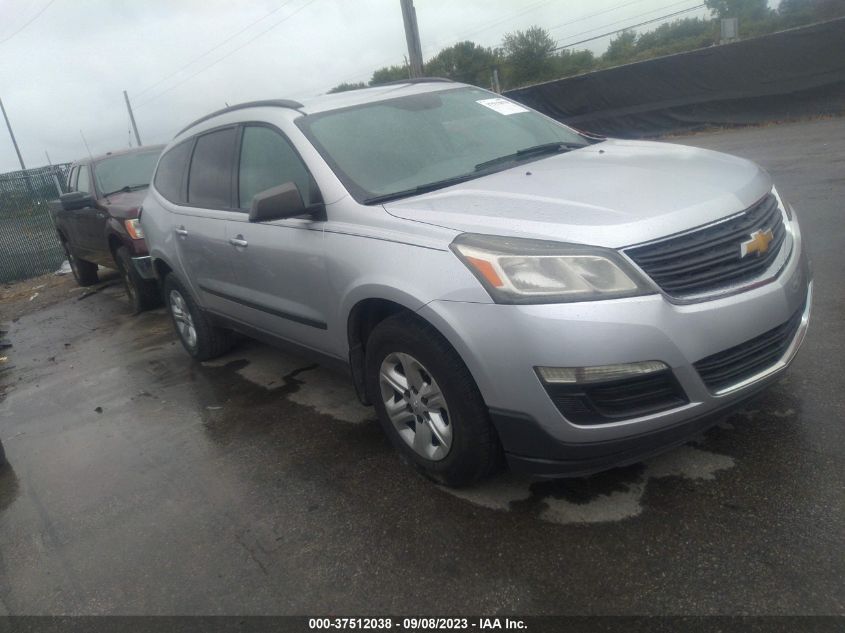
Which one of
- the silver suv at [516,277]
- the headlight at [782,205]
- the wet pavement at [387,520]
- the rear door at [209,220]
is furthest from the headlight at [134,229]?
the headlight at [782,205]

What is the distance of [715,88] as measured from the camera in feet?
47.8

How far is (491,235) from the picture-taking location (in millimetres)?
2654

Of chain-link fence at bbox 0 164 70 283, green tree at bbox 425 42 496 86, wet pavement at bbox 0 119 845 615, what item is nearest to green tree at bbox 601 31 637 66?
green tree at bbox 425 42 496 86

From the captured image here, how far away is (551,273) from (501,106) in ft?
6.78

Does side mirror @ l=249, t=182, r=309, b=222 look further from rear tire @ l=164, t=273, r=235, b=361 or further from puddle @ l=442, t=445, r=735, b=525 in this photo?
rear tire @ l=164, t=273, r=235, b=361

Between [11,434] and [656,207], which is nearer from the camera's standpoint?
[656,207]

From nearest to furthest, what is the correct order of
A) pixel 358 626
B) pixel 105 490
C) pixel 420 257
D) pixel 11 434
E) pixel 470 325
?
pixel 358 626 < pixel 470 325 < pixel 420 257 < pixel 105 490 < pixel 11 434

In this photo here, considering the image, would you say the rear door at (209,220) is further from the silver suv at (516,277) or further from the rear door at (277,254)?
the silver suv at (516,277)

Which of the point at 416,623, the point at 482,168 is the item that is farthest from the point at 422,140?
the point at 416,623

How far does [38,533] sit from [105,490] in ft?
1.24

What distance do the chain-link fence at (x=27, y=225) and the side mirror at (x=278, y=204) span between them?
1090cm

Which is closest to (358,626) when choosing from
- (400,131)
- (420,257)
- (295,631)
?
(295,631)

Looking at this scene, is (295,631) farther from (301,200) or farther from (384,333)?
(301,200)

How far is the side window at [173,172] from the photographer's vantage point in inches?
199
